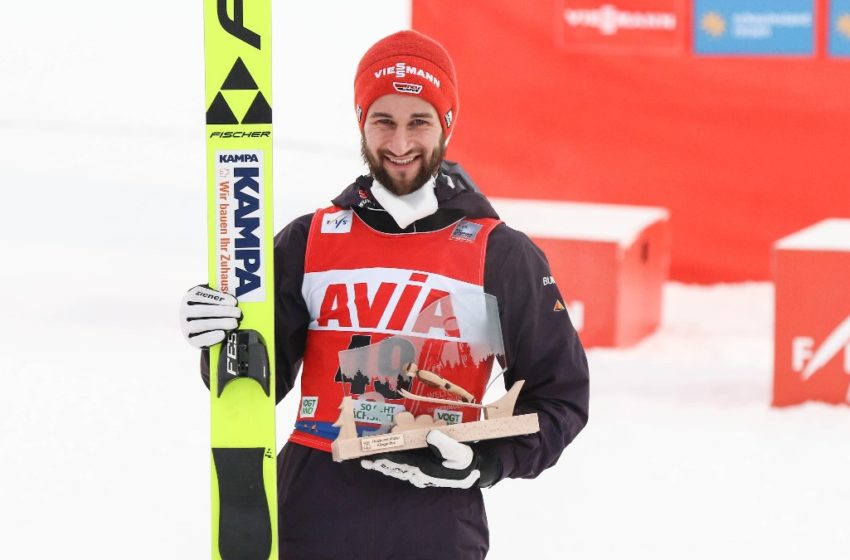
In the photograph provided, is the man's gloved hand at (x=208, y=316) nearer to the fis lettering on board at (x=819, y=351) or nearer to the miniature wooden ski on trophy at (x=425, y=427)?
the miniature wooden ski on trophy at (x=425, y=427)

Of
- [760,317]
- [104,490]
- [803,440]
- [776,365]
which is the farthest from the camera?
[760,317]

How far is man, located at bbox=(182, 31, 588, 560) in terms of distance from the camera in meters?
2.11

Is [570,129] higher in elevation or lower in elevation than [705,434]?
higher

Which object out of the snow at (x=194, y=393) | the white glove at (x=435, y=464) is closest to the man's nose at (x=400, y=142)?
the white glove at (x=435, y=464)

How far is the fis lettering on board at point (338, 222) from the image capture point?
7.23ft

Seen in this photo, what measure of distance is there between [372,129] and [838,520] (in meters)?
2.51

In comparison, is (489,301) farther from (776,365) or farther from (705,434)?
(776,365)

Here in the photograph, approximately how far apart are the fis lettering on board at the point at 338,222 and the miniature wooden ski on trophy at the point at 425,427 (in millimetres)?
241

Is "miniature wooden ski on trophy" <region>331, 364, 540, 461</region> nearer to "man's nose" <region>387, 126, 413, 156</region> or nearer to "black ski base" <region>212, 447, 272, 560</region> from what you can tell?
"black ski base" <region>212, 447, 272, 560</region>

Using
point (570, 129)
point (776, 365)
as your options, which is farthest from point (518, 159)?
point (776, 365)

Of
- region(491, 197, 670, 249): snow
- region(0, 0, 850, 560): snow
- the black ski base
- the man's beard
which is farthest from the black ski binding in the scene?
region(491, 197, 670, 249): snow

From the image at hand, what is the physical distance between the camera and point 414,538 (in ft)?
6.88

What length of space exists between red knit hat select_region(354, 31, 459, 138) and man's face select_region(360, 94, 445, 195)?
0.05 ft

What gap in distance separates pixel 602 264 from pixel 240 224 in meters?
3.93
